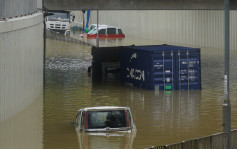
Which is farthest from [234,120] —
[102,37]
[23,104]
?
[102,37]

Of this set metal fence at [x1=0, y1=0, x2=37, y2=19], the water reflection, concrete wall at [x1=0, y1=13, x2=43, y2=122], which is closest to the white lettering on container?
concrete wall at [x1=0, y1=13, x2=43, y2=122]

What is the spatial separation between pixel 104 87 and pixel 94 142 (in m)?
17.6

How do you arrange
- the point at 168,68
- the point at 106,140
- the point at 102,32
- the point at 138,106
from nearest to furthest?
the point at 106,140 < the point at 138,106 < the point at 168,68 < the point at 102,32

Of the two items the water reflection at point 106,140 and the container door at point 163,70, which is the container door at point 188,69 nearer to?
the container door at point 163,70

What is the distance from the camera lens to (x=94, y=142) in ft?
76.1

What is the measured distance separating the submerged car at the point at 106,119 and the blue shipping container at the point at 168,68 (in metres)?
14.3

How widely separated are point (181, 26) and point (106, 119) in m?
48.6

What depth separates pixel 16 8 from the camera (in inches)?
1231

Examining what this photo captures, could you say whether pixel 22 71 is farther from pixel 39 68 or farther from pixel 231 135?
pixel 231 135

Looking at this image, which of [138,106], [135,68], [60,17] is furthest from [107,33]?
[138,106]

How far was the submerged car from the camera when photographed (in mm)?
23203

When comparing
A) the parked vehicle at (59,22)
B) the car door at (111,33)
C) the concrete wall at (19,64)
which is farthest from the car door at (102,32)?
the concrete wall at (19,64)

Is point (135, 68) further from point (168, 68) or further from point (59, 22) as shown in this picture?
point (59, 22)

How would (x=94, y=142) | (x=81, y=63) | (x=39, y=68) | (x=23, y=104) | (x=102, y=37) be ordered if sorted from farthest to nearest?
(x=102, y=37) < (x=81, y=63) < (x=39, y=68) < (x=23, y=104) < (x=94, y=142)
